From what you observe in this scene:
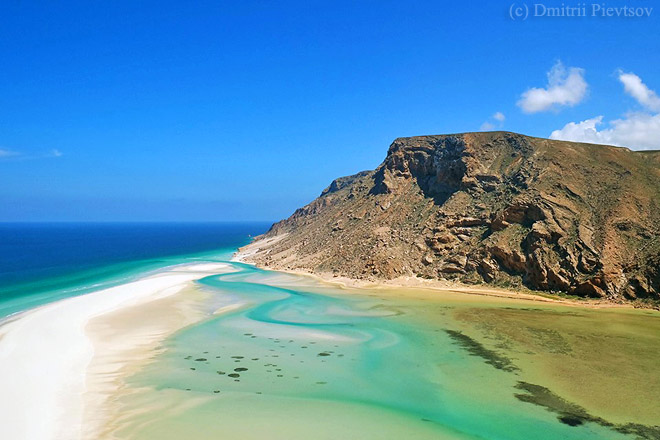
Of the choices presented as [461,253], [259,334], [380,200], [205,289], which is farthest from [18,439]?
[380,200]

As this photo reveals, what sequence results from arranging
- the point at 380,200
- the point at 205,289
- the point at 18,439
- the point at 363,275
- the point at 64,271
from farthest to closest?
the point at 380,200, the point at 64,271, the point at 363,275, the point at 205,289, the point at 18,439

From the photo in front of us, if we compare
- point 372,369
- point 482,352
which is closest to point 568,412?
point 482,352

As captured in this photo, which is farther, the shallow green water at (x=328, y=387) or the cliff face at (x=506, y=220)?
the cliff face at (x=506, y=220)

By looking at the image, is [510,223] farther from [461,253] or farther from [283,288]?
[283,288]

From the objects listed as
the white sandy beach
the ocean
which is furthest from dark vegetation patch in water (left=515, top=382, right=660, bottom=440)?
the white sandy beach

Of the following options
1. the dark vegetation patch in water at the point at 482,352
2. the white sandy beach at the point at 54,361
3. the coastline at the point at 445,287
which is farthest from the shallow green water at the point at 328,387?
the coastline at the point at 445,287

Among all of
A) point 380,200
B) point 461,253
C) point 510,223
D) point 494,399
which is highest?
point 380,200

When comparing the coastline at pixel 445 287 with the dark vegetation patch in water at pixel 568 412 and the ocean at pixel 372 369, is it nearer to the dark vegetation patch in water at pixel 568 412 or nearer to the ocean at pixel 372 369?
the ocean at pixel 372 369
